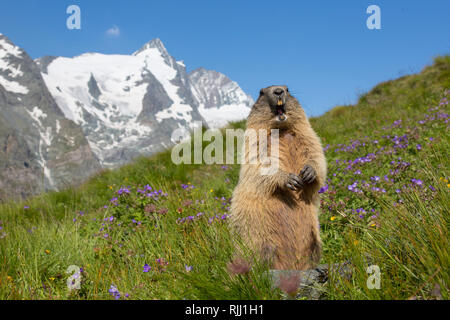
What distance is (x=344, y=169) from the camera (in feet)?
19.8

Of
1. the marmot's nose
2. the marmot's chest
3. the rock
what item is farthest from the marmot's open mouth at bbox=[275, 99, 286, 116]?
the rock

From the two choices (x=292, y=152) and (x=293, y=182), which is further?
(x=292, y=152)

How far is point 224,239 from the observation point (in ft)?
10.2

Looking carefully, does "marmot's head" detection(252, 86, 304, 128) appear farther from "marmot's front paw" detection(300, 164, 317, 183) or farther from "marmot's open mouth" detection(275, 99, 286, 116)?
"marmot's front paw" detection(300, 164, 317, 183)

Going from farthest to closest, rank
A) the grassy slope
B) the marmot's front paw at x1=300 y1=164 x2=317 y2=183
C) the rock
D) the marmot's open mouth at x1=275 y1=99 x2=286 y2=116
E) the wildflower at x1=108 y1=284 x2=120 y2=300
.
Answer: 1. the marmot's open mouth at x1=275 y1=99 x2=286 y2=116
2. the marmot's front paw at x1=300 y1=164 x2=317 y2=183
3. the wildflower at x1=108 y1=284 x2=120 y2=300
4. the rock
5. the grassy slope

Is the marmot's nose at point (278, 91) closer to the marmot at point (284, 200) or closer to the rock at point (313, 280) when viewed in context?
the marmot at point (284, 200)

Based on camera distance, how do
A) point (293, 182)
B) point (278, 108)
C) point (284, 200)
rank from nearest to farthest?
point (293, 182), point (284, 200), point (278, 108)

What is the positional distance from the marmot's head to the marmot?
0.5 inches

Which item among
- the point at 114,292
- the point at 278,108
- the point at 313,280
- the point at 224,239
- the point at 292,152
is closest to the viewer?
the point at 313,280

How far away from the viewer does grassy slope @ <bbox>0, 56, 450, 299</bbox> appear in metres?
Answer: 2.19

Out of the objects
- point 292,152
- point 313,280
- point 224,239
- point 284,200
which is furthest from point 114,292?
point 292,152

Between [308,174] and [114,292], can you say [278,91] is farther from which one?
[114,292]

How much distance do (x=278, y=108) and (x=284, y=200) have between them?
1131 mm
